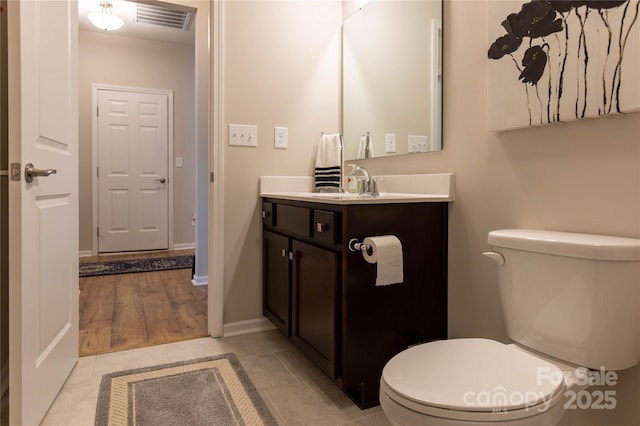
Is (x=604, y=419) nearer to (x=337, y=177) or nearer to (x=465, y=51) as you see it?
(x=465, y=51)

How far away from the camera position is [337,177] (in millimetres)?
2301

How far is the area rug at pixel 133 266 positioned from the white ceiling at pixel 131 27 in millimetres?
2426

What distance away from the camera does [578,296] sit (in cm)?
105

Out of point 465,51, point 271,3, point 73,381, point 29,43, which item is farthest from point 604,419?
point 271,3

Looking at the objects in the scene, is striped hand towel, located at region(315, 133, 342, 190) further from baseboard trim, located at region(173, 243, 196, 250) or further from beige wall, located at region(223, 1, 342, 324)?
baseboard trim, located at region(173, 243, 196, 250)

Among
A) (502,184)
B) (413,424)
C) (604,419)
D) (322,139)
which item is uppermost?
(322,139)

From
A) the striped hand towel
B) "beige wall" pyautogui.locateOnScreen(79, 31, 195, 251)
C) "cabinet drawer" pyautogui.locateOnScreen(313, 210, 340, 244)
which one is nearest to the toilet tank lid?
"cabinet drawer" pyautogui.locateOnScreen(313, 210, 340, 244)

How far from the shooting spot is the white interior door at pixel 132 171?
4.53m

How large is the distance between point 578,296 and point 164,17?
4.22m

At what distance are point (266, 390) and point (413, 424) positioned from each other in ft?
2.92

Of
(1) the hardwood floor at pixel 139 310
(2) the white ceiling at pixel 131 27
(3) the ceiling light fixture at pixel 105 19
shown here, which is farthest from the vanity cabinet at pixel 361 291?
(2) the white ceiling at pixel 131 27

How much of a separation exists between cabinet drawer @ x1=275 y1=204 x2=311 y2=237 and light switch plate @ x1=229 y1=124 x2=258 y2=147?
1.42 feet

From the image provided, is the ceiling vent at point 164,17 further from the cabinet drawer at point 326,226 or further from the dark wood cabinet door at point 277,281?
the cabinet drawer at point 326,226

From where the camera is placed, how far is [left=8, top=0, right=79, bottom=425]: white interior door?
1241 millimetres
